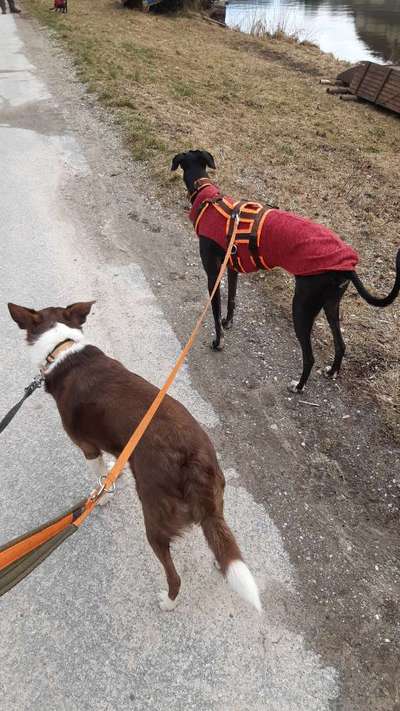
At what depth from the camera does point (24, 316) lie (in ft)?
8.68

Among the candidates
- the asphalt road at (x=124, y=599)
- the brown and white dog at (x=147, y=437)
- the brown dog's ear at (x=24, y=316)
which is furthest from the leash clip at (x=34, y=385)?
the asphalt road at (x=124, y=599)

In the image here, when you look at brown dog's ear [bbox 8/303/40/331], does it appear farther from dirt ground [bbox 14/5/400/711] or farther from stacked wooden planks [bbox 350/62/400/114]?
stacked wooden planks [bbox 350/62/400/114]

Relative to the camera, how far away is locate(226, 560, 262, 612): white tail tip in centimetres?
186

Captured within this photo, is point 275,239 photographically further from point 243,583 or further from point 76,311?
point 243,583

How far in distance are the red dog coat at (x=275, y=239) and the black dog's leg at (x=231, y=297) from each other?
47 cm

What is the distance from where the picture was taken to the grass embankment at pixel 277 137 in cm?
459

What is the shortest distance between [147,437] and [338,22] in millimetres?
33452

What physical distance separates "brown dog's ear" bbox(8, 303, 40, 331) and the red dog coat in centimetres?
168

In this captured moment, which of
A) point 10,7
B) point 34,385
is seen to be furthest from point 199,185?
point 10,7

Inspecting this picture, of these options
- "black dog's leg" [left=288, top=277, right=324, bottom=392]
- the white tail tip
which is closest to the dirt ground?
"black dog's leg" [left=288, top=277, right=324, bottom=392]

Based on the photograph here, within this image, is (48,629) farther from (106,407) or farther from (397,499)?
(397,499)

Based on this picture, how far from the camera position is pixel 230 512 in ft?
9.55

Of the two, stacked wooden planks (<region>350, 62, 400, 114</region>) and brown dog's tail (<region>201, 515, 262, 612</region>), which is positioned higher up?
stacked wooden planks (<region>350, 62, 400, 114</region>)

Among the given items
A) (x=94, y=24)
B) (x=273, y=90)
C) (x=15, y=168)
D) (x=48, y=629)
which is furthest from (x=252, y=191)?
(x=94, y=24)
